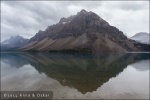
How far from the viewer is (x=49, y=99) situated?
2423 cm

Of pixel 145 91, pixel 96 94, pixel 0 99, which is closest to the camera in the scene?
pixel 0 99

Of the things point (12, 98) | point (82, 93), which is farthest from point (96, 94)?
point (12, 98)

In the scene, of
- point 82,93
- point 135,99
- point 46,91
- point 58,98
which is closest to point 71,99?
point 58,98

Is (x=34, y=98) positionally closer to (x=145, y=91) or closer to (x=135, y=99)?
(x=135, y=99)

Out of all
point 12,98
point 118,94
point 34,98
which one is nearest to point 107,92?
point 118,94

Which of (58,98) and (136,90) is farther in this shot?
(136,90)

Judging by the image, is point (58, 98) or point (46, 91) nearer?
point (58, 98)

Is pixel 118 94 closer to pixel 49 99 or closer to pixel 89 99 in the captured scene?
pixel 89 99

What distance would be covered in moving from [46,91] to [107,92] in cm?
1030

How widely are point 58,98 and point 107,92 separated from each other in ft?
28.3

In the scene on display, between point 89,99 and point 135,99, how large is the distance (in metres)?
6.48

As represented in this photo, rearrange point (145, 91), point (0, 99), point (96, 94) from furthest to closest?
point (145, 91) < point (96, 94) < point (0, 99)

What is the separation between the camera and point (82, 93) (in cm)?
2844

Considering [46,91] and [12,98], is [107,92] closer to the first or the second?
[46,91]
